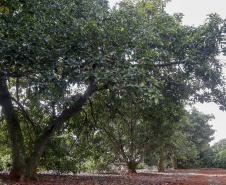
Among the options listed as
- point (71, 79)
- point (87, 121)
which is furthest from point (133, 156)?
point (71, 79)

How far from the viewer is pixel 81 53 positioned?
243 inches

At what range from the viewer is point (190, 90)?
27.8ft

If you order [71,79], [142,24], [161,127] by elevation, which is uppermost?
[142,24]

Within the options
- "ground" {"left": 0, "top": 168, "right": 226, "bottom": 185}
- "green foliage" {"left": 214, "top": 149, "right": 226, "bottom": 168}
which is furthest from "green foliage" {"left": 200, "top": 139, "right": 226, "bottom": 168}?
"ground" {"left": 0, "top": 168, "right": 226, "bottom": 185}

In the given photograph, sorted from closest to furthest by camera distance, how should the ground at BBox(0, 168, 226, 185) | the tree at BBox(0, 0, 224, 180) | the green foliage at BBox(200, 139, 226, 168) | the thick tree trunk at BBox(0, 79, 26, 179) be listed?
1. the tree at BBox(0, 0, 224, 180)
2. the thick tree trunk at BBox(0, 79, 26, 179)
3. the ground at BBox(0, 168, 226, 185)
4. the green foliage at BBox(200, 139, 226, 168)

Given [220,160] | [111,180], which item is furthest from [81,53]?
[220,160]

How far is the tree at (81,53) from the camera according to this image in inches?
205

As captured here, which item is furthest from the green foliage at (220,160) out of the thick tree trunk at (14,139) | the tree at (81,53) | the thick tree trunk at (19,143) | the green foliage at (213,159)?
the thick tree trunk at (14,139)

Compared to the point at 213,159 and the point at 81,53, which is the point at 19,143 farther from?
the point at 213,159

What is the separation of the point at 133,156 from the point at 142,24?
10.6 m

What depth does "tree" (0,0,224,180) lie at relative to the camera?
521 cm

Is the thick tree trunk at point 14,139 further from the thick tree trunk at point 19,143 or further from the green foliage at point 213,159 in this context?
the green foliage at point 213,159

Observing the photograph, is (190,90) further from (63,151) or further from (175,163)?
(175,163)

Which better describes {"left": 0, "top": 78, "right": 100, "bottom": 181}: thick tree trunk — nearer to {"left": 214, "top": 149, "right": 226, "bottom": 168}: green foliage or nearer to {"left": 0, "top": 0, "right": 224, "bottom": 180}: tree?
{"left": 0, "top": 0, "right": 224, "bottom": 180}: tree
